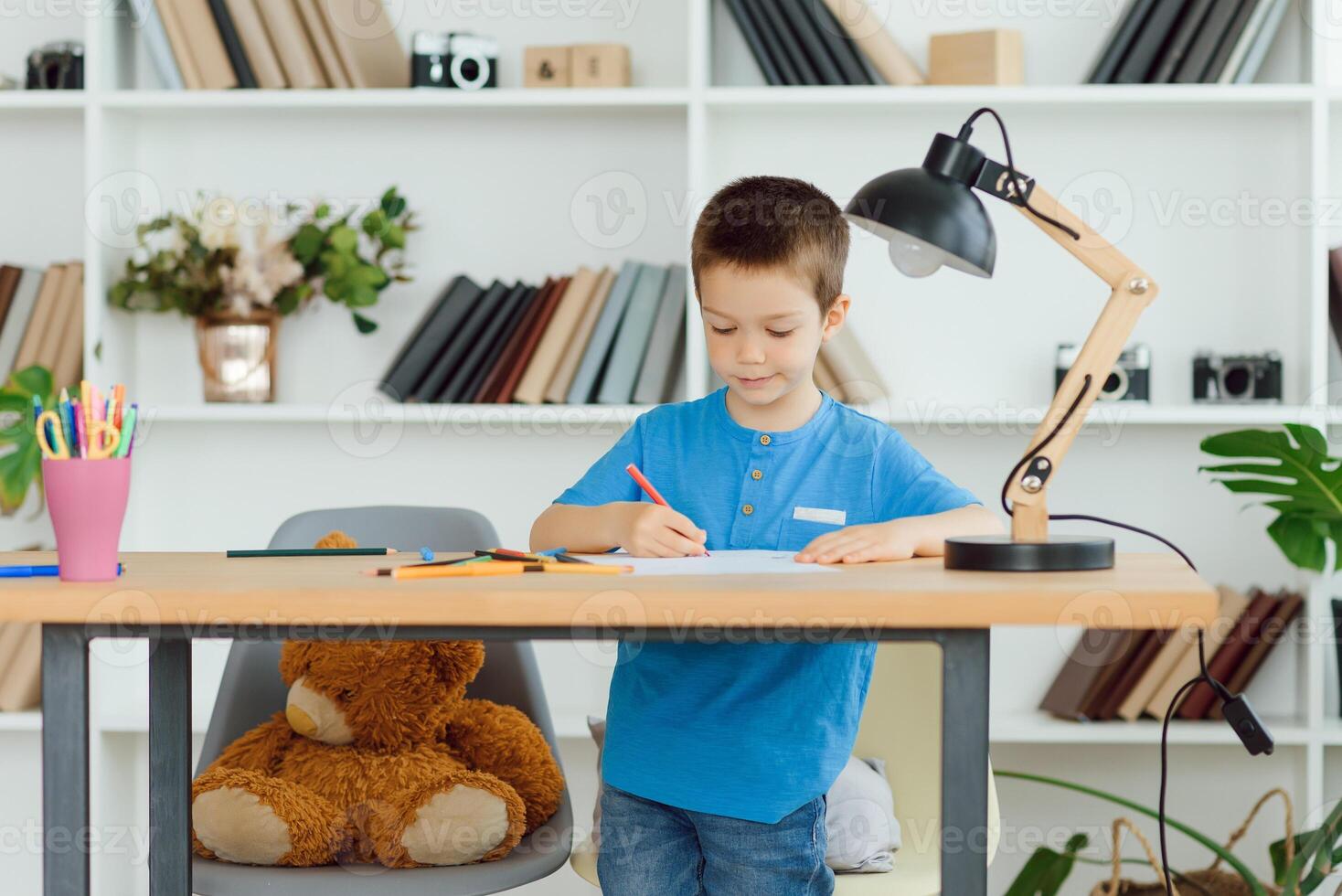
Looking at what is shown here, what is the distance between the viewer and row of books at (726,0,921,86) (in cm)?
238

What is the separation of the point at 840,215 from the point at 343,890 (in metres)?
0.87

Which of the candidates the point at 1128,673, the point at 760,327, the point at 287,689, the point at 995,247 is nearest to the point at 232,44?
the point at 287,689

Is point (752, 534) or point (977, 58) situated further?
point (977, 58)

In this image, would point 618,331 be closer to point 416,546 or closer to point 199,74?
point 416,546

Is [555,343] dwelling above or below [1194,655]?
above

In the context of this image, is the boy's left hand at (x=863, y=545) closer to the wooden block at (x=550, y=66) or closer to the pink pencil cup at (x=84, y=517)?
the pink pencil cup at (x=84, y=517)

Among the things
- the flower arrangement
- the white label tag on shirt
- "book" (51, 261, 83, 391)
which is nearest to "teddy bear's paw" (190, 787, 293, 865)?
the white label tag on shirt

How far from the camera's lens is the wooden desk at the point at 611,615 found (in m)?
0.96

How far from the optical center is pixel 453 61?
97.0 inches

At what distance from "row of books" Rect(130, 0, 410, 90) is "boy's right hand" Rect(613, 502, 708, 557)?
1.46 meters

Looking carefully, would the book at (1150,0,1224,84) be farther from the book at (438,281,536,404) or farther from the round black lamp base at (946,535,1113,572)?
Answer: the round black lamp base at (946,535,1113,572)

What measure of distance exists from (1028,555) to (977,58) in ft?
4.92

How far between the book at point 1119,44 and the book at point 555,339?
951 mm

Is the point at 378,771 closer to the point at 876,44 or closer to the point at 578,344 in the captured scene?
the point at 578,344
